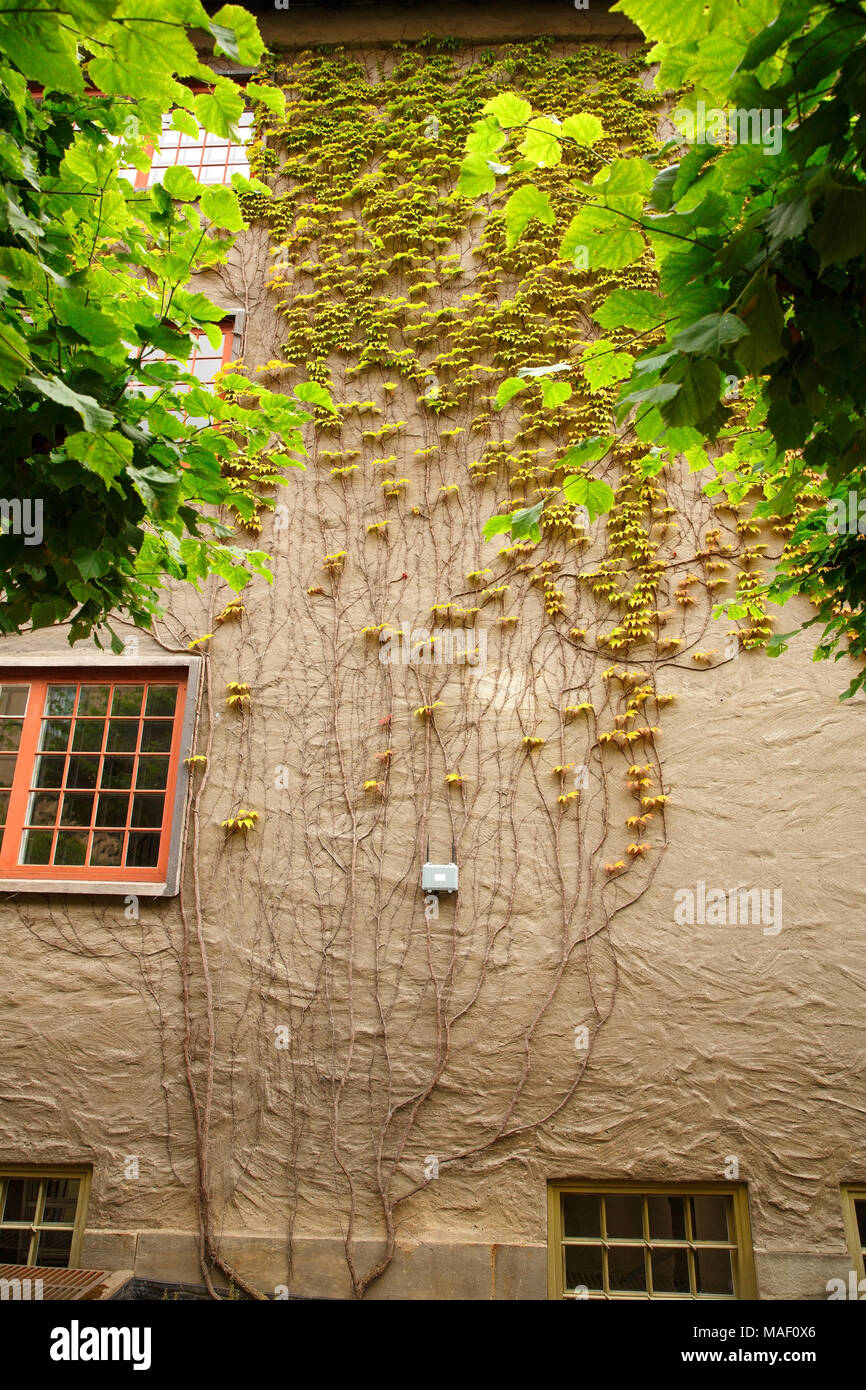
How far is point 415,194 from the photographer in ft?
18.6

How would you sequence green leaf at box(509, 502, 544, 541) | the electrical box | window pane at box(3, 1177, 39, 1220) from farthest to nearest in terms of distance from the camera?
the electrical box < window pane at box(3, 1177, 39, 1220) < green leaf at box(509, 502, 544, 541)

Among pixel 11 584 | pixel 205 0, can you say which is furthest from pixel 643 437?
pixel 205 0

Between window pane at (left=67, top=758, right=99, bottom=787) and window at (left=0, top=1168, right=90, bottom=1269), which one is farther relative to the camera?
window pane at (left=67, top=758, right=99, bottom=787)

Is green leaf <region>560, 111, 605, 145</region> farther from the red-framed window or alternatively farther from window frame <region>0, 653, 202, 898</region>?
the red-framed window

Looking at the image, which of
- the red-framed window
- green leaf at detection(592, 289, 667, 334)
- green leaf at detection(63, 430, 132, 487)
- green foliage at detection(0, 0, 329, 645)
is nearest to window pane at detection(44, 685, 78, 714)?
the red-framed window

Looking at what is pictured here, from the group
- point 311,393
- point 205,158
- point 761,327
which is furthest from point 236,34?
point 205,158

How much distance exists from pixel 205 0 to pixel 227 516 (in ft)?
14.7

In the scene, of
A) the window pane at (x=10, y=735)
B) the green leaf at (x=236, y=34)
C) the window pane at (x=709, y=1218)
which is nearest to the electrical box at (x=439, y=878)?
the window pane at (x=709, y=1218)

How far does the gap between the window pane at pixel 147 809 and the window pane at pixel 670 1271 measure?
3.22m

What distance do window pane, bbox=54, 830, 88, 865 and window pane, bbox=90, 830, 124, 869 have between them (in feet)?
0.16

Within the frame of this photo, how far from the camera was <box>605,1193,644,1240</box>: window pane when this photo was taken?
380 centimetres

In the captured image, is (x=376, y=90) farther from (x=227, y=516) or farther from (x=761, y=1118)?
(x=761, y=1118)

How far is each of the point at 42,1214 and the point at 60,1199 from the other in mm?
107
